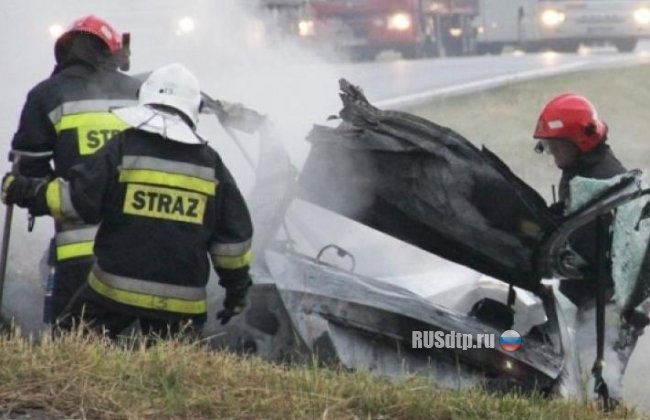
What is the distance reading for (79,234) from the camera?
6312 millimetres

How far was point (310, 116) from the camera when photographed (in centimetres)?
1252

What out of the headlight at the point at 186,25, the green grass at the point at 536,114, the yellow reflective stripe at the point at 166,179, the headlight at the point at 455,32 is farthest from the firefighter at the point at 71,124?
the headlight at the point at 455,32

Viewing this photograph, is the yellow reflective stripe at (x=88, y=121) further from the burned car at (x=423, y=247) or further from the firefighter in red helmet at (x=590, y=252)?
the firefighter in red helmet at (x=590, y=252)

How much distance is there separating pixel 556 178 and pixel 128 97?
792 cm

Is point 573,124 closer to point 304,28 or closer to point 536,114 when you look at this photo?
point 536,114

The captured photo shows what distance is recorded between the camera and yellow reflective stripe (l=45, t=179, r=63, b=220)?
5852 millimetres

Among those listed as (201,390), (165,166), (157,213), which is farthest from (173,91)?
(201,390)

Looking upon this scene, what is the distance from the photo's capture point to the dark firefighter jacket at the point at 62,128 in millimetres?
6422

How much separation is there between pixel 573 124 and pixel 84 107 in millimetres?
2221

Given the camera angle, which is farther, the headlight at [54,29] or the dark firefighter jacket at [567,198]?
the headlight at [54,29]

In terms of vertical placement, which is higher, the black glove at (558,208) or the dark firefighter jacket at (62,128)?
the dark firefighter jacket at (62,128)

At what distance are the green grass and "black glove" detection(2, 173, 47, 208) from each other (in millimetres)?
7963

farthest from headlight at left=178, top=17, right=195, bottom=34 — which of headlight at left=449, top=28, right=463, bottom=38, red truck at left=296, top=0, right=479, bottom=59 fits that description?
headlight at left=449, top=28, right=463, bottom=38

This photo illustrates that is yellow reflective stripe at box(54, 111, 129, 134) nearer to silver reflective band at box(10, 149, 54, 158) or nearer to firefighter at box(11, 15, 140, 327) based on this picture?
firefighter at box(11, 15, 140, 327)
